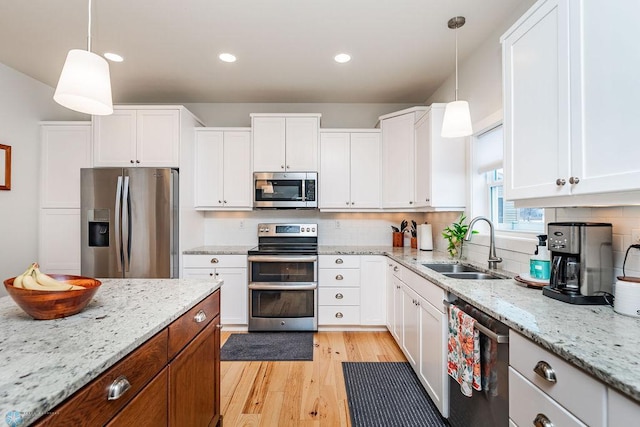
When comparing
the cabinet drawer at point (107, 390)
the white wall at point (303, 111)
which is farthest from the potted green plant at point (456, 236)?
the cabinet drawer at point (107, 390)

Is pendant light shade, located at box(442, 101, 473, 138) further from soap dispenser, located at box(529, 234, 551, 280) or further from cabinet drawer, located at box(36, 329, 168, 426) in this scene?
cabinet drawer, located at box(36, 329, 168, 426)

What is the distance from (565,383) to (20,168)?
14.6 feet

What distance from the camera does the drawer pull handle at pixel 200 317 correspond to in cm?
138

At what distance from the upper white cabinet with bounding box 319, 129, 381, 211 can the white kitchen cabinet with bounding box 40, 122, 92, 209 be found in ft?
8.33

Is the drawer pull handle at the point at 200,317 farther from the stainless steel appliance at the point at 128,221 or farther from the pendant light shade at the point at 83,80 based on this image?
the stainless steel appliance at the point at 128,221

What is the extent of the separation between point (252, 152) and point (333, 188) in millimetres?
1018

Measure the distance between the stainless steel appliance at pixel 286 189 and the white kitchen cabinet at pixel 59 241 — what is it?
76.0 inches

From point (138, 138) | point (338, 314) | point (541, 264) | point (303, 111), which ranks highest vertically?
point (303, 111)

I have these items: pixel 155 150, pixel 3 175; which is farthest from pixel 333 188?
pixel 3 175

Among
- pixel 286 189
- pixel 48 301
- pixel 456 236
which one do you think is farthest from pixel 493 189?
pixel 48 301

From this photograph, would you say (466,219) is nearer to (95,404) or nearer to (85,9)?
(95,404)

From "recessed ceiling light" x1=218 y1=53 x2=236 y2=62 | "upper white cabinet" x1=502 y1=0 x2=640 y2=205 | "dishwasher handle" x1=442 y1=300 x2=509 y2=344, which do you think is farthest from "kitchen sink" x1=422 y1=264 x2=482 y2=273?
"recessed ceiling light" x1=218 y1=53 x2=236 y2=62

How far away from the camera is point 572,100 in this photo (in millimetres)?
1184

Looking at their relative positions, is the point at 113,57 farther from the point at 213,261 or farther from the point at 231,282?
the point at 231,282
